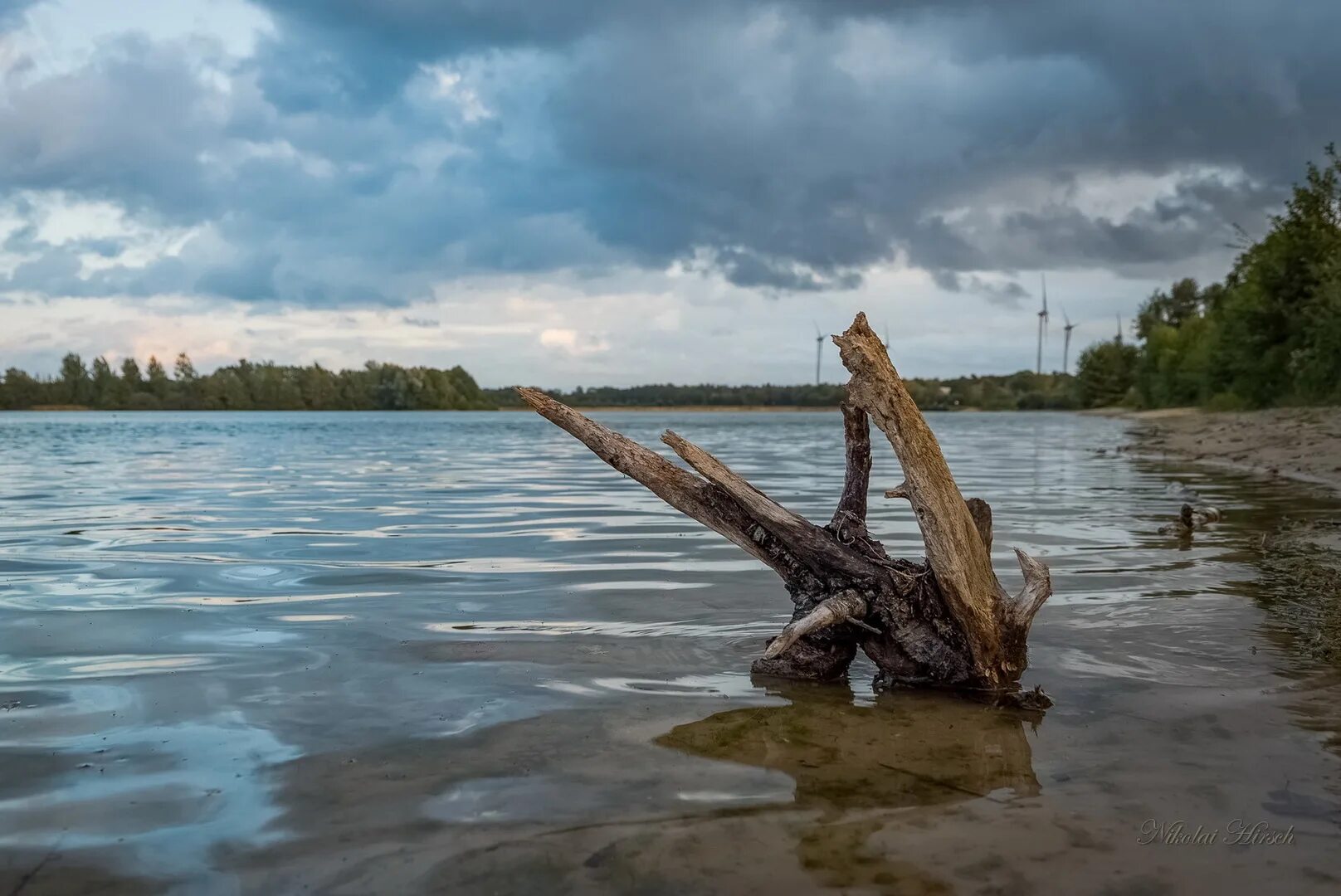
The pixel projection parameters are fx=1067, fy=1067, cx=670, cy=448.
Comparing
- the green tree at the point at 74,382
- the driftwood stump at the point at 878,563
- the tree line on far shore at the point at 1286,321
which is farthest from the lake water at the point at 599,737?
the green tree at the point at 74,382

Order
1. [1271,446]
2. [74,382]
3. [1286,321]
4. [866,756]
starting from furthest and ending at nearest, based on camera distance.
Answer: [74,382] < [1286,321] < [1271,446] < [866,756]

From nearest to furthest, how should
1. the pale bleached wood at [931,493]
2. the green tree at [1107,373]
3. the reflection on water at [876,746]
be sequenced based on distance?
1. the reflection on water at [876,746]
2. the pale bleached wood at [931,493]
3. the green tree at [1107,373]

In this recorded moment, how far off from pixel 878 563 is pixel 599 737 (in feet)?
6.98

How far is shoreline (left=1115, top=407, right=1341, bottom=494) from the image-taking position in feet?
76.0

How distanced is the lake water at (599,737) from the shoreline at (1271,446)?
1371 cm

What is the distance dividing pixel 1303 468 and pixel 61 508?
79.2ft

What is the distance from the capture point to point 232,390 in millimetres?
187000

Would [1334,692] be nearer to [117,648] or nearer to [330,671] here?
[330,671]

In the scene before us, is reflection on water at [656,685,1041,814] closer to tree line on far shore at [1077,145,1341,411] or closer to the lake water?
the lake water

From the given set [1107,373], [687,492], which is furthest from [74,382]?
[687,492]

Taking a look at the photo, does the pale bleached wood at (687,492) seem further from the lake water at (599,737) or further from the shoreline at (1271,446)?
the shoreline at (1271,446)

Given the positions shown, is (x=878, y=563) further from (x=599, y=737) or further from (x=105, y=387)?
(x=105, y=387)

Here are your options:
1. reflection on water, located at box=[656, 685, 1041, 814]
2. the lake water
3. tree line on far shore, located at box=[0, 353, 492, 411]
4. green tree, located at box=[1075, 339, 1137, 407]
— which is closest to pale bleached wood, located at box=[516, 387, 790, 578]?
the lake water

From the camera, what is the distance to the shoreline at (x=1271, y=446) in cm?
2316
